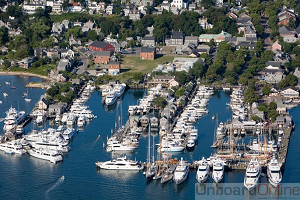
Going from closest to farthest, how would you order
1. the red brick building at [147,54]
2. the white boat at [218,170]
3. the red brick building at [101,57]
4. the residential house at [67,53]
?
the white boat at [218,170]
the red brick building at [101,57]
the residential house at [67,53]
the red brick building at [147,54]

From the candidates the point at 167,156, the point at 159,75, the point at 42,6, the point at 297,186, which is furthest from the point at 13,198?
the point at 42,6

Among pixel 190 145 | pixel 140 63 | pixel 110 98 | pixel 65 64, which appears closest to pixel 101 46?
pixel 140 63

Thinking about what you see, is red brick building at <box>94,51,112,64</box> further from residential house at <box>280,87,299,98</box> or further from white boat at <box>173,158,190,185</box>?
white boat at <box>173,158,190,185</box>

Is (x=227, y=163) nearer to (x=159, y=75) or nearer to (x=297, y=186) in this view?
(x=297, y=186)

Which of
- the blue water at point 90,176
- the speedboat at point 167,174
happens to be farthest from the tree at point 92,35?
the speedboat at point 167,174

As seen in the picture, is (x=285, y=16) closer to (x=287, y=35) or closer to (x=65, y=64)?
(x=287, y=35)

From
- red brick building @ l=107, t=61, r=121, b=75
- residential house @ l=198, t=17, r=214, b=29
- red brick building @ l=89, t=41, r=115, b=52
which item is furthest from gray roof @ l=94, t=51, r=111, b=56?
residential house @ l=198, t=17, r=214, b=29

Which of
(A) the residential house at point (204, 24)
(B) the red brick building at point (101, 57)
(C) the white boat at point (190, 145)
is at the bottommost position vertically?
(C) the white boat at point (190, 145)

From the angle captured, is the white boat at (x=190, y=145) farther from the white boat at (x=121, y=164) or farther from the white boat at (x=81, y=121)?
the white boat at (x=81, y=121)
